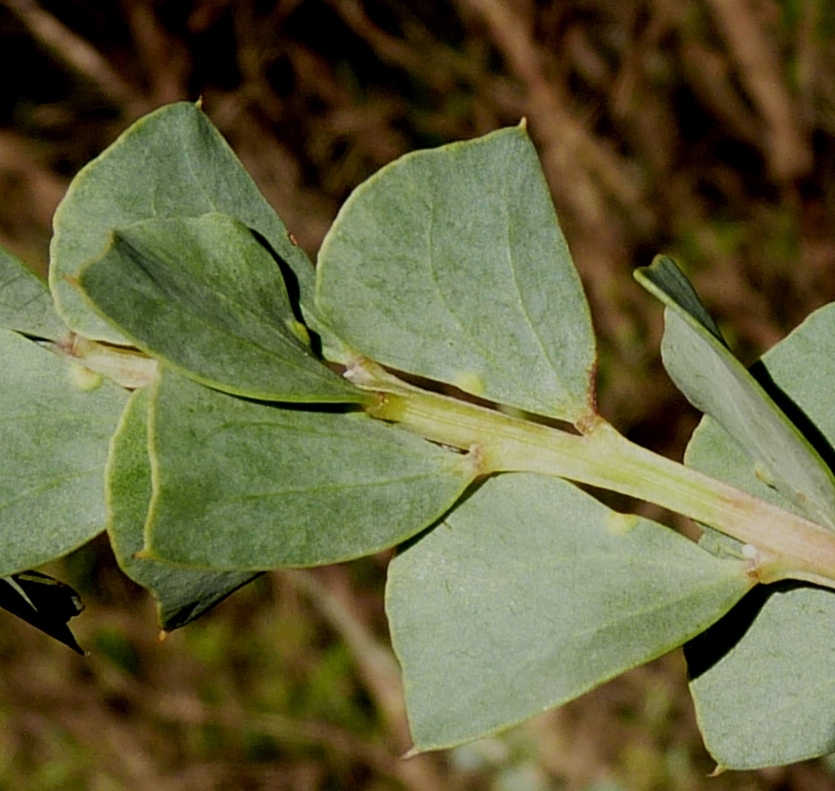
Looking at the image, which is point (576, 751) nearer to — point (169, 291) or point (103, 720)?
point (103, 720)

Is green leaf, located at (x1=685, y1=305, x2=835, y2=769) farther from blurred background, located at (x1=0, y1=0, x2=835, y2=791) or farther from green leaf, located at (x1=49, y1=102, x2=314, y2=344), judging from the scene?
blurred background, located at (x1=0, y1=0, x2=835, y2=791)

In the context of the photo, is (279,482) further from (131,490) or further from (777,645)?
(777,645)

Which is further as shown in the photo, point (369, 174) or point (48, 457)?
point (369, 174)

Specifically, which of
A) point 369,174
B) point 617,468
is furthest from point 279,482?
point 369,174

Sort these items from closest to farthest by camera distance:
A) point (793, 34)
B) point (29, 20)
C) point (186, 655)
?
1. point (29, 20)
2. point (793, 34)
3. point (186, 655)

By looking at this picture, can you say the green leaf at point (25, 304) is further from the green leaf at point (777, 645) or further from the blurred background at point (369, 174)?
the blurred background at point (369, 174)

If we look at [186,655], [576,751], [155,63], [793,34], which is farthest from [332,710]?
[793,34]
